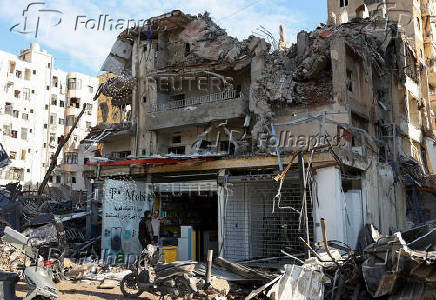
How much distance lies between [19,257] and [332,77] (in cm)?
1491

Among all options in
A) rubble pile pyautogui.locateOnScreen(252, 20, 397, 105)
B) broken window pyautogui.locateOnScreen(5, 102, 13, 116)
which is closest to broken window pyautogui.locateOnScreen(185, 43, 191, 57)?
rubble pile pyautogui.locateOnScreen(252, 20, 397, 105)

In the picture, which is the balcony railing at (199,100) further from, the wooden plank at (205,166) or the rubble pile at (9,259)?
the rubble pile at (9,259)

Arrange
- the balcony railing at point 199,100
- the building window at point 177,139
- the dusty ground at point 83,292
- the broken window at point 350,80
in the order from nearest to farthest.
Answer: the dusty ground at point 83,292 < the broken window at point 350,80 < the balcony railing at point 199,100 < the building window at point 177,139

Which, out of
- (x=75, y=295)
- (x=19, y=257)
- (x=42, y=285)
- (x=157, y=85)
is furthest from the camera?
(x=157, y=85)

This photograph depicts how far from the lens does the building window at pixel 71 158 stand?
50719 mm

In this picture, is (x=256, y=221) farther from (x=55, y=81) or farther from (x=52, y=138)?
(x=55, y=81)

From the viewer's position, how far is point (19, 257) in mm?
13102

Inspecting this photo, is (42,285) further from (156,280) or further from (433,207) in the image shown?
(433,207)

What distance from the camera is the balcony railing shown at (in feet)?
75.7

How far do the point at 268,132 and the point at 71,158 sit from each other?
36.9 metres

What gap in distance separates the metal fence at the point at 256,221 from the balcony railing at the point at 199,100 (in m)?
8.79

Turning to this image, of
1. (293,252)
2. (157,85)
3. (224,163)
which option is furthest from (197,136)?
(293,252)

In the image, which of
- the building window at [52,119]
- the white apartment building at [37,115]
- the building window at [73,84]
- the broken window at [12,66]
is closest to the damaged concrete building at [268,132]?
the white apartment building at [37,115]

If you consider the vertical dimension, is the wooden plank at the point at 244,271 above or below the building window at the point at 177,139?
below
